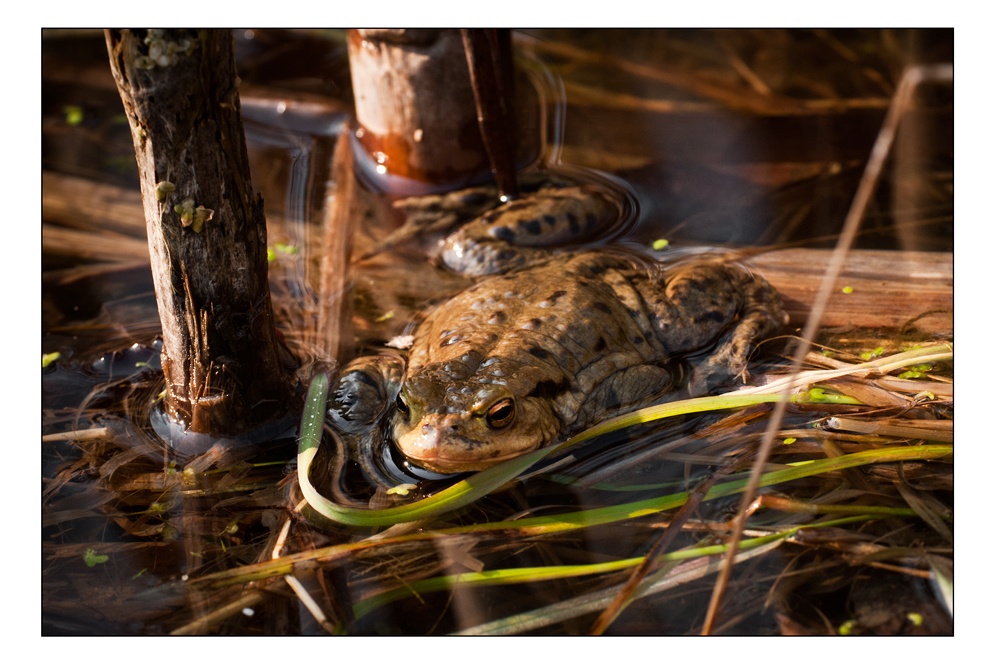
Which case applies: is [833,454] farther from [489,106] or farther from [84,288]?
[84,288]

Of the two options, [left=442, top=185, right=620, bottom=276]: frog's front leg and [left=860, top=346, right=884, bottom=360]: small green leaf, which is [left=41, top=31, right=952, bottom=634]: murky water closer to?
[left=442, top=185, right=620, bottom=276]: frog's front leg

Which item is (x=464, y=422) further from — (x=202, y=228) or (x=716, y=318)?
(x=716, y=318)

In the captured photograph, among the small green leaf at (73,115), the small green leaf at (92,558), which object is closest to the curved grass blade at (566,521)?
the small green leaf at (92,558)

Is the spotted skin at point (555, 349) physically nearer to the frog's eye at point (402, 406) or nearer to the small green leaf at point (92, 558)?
the frog's eye at point (402, 406)

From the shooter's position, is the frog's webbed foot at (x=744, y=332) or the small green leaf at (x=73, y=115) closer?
the frog's webbed foot at (x=744, y=332)
